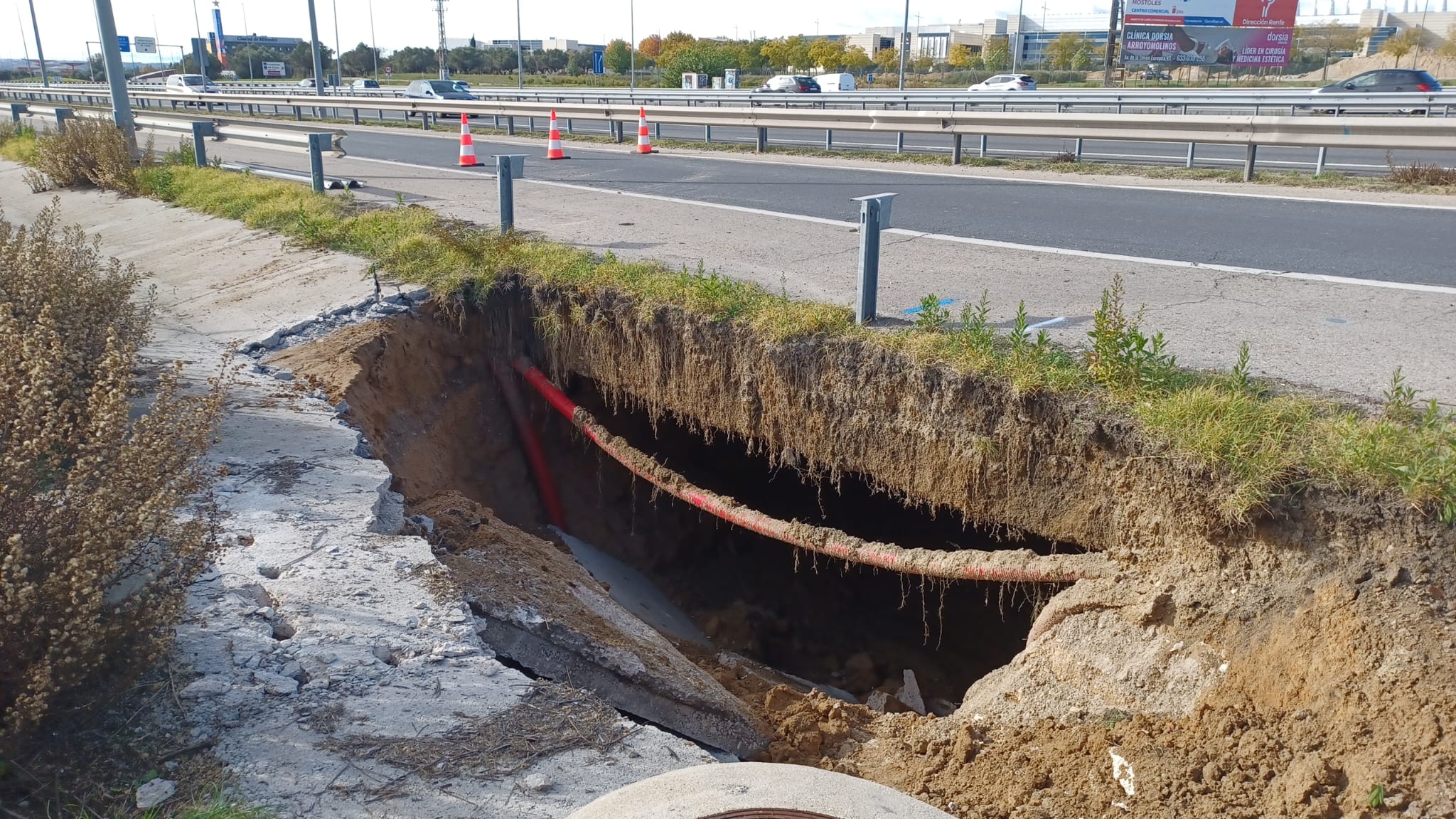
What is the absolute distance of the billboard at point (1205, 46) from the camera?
50.8m

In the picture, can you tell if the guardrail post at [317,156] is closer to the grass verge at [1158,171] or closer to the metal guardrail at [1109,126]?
the metal guardrail at [1109,126]

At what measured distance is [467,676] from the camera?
11.4 feet

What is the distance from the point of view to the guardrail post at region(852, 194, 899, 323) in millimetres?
5578

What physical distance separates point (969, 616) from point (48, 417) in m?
5.48

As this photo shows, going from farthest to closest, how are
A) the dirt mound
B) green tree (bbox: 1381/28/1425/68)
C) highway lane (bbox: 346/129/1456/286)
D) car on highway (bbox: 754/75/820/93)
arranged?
green tree (bbox: 1381/28/1425/68) → the dirt mound → car on highway (bbox: 754/75/820/93) → highway lane (bbox: 346/129/1456/286)

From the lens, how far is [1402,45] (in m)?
53.5

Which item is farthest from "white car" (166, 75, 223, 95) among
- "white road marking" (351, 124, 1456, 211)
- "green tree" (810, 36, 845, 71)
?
"green tree" (810, 36, 845, 71)

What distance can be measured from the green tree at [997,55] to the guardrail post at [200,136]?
57.9 m

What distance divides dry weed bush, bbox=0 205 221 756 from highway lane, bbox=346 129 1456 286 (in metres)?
6.29

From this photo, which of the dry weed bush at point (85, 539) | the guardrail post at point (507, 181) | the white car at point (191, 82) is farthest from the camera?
the white car at point (191, 82)

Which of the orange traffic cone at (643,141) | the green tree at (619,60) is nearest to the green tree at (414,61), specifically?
the green tree at (619,60)

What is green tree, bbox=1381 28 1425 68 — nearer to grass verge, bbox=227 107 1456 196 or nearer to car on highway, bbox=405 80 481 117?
car on highway, bbox=405 80 481 117

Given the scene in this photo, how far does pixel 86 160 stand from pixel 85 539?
12807 mm

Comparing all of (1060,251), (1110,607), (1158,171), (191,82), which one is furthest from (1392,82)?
(191,82)
